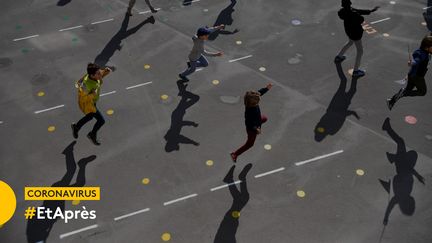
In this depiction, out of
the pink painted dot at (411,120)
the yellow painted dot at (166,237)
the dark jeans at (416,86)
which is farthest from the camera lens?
the pink painted dot at (411,120)

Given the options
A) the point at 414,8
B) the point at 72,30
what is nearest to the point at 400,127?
the point at 414,8

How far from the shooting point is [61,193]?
7.53 m

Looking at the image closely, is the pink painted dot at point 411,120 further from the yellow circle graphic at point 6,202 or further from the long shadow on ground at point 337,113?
the yellow circle graphic at point 6,202

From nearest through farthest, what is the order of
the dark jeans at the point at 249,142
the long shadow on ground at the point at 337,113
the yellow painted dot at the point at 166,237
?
the yellow painted dot at the point at 166,237 < the dark jeans at the point at 249,142 < the long shadow on ground at the point at 337,113

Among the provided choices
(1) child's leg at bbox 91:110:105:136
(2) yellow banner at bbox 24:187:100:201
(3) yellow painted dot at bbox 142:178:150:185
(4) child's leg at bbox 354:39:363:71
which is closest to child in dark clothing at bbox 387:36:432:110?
(4) child's leg at bbox 354:39:363:71

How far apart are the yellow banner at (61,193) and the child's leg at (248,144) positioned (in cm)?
278

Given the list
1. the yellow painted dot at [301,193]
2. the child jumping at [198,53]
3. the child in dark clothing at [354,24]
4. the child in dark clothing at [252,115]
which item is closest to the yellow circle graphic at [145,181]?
the child in dark clothing at [252,115]

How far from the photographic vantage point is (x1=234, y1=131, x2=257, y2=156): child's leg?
298 inches

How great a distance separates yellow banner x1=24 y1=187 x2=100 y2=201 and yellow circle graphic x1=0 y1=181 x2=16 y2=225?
0.80 ft

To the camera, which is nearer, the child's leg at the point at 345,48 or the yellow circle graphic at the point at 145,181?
the yellow circle graphic at the point at 145,181

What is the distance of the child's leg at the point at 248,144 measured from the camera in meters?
7.58

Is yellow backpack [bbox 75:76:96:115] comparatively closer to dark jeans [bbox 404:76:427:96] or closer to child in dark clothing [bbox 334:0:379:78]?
child in dark clothing [bbox 334:0:379:78]

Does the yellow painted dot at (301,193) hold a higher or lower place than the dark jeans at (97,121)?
lower

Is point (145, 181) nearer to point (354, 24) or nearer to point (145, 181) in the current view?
point (145, 181)
